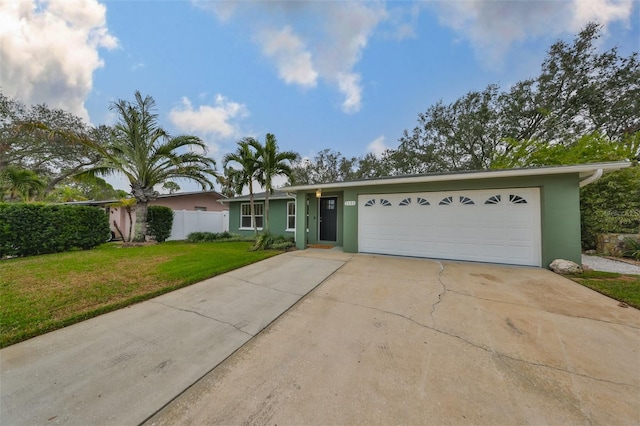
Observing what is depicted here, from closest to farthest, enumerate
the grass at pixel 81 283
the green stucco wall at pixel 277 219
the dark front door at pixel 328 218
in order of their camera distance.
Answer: the grass at pixel 81 283 < the dark front door at pixel 328 218 < the green stucco wall at pixel 277 219

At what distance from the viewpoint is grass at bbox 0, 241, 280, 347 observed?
113 inches

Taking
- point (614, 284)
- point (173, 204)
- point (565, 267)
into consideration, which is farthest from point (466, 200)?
point (173, 204)

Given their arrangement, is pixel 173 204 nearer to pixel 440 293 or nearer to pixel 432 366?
pixel 440 293

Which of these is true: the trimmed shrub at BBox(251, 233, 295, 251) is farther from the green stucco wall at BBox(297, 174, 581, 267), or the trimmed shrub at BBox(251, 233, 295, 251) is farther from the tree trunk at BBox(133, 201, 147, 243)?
the green stucco wall at BBox(297, 174, 581, 267)

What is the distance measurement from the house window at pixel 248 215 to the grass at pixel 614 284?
1161 centimetres

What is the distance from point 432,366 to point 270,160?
7946mm

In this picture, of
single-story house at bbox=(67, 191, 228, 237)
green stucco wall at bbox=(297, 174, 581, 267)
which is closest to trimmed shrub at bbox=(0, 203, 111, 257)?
single-story house at bbox=(67, 191, 228, 237)

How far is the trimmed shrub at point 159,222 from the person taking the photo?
10678 mm

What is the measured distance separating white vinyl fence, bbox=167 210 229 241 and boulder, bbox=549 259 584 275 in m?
14.4

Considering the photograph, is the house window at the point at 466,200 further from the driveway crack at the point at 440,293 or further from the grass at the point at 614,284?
the grass at the point at 614,284

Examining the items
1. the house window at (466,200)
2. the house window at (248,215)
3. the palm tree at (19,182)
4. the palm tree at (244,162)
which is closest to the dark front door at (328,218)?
the palm tree at (244,162)

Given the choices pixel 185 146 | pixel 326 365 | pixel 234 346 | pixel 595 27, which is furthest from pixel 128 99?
pixel 595 27

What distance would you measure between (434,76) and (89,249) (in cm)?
1667

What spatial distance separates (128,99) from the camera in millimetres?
Answer: 8453
